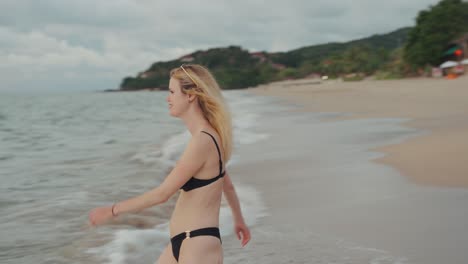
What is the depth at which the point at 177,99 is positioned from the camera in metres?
2.28

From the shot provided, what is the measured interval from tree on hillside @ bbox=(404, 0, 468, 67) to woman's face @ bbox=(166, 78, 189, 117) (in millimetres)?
50022

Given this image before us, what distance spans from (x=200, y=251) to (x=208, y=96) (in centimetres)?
72

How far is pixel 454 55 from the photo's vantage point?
4759 centimetres

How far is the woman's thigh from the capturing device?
2.20 meters

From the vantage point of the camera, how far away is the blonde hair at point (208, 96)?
2250mm

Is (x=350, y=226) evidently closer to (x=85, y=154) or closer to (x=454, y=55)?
(x=85, y=154)

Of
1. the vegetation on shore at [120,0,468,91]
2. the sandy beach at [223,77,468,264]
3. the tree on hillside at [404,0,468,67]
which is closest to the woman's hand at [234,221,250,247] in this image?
the sandy beach at [223,77,468,264]

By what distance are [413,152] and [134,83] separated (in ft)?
562

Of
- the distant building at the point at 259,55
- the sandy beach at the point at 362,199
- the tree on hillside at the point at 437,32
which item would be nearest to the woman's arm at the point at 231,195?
the sandy beach at the point at 362,199

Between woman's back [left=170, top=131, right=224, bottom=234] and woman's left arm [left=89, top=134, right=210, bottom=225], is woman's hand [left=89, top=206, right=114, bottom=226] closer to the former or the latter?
woman's left arm [left=89, top=134, right=210, bottom=225]

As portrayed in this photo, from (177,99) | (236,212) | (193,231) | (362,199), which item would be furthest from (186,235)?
(362,199)

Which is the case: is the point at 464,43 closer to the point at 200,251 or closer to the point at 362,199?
the point at 362,199

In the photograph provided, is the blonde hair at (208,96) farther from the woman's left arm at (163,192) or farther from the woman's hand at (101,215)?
the woman's hand at (101,215)

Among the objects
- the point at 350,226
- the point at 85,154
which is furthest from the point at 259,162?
the point at 85,154
